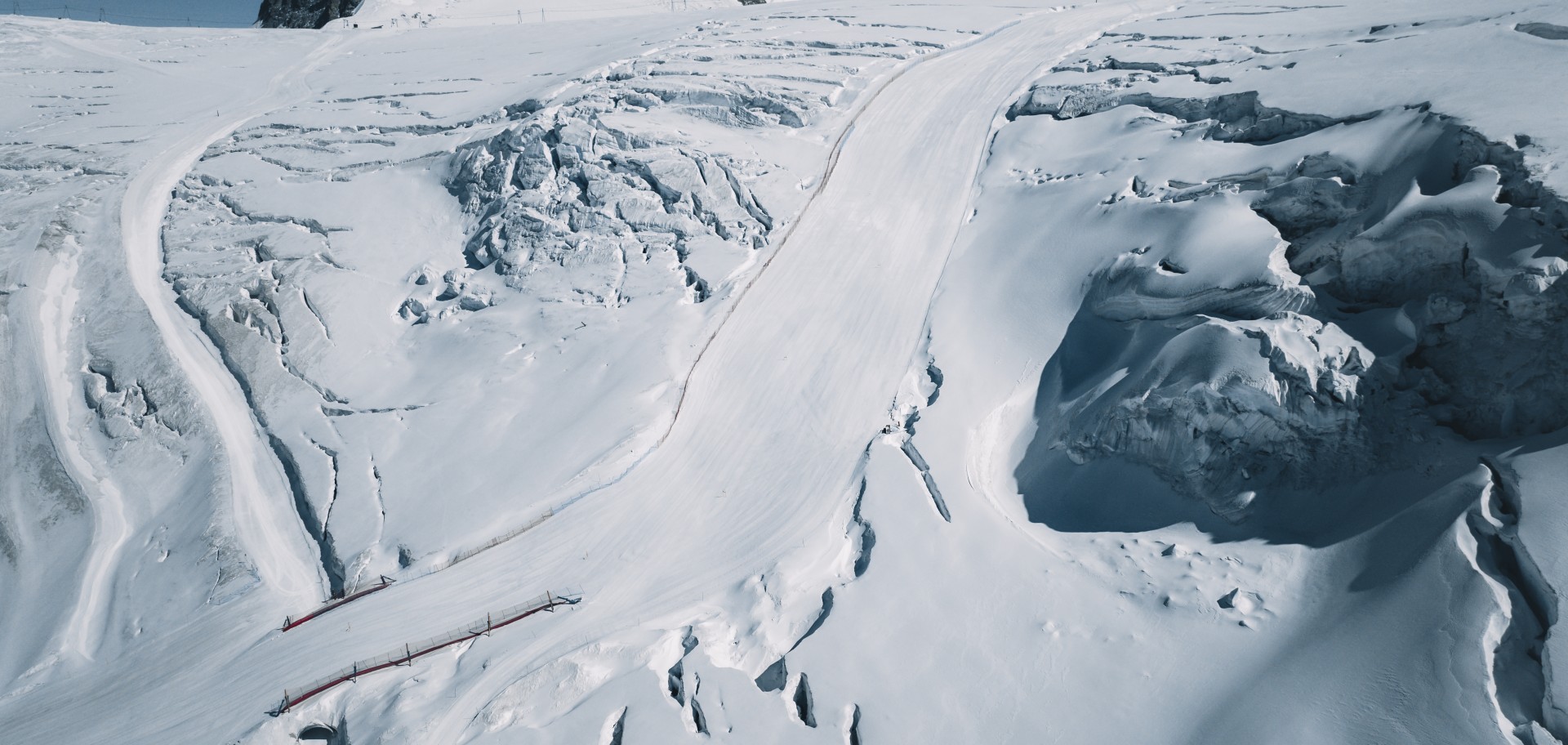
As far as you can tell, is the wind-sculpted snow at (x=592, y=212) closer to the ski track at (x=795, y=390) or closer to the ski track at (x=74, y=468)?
the ski track at (x=795, y=390)

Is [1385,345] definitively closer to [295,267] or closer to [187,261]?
[295,267]

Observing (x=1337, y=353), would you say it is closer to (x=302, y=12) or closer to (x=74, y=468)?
(x=74, y=468)

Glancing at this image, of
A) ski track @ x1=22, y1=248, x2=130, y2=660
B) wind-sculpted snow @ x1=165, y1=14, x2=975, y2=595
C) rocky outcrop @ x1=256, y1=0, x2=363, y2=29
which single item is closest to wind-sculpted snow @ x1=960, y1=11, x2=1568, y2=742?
wind-sculpted snow @ x1=165, y1=14, x2=975, y2=595

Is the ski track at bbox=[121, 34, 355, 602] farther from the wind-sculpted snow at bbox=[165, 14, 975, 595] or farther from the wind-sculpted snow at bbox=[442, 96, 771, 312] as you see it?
the wind-sculpted snow at bbox=[442, 96, 771, 312]

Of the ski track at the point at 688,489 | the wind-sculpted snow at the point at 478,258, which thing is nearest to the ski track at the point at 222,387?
the ski track at the point at 688,489

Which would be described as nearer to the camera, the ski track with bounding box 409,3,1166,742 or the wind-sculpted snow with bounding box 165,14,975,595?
the ski track with bounding box 409,3,1166,742

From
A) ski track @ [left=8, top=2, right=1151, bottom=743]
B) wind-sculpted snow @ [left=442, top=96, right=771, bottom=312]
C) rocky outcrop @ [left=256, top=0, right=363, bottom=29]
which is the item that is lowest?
ski track @ [left=8, top=2, right=1151, bottom=743]

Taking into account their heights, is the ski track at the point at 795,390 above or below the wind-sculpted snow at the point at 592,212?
below
